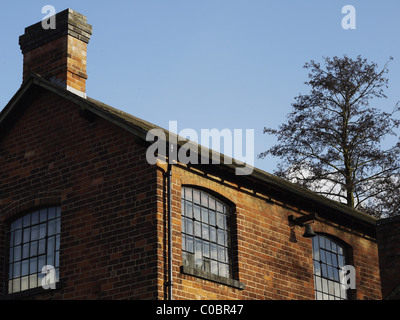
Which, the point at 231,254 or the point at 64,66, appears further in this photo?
the point at 64,66

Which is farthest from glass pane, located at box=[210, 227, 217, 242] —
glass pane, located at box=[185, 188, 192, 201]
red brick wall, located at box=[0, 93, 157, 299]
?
red brick wall, located at box=[0, 93, 157, 299]

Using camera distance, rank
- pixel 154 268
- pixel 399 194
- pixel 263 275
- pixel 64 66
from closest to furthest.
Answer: pixel 154 268 → pixel 263 275 → pixel 64 66 → pixel 399 194

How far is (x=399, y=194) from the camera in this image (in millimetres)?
28312

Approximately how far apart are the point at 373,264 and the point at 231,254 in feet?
17.8

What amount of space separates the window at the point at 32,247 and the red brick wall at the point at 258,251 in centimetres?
285

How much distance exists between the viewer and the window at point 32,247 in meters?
16.0

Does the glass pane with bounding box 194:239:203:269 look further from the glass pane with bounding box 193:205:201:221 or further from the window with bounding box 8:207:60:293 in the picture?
the window with bounding box 8:207:60:293

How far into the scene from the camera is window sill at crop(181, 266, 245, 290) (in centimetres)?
1469

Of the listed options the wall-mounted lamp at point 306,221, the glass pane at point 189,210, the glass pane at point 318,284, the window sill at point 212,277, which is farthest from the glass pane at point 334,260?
the glass pane at point 189,210

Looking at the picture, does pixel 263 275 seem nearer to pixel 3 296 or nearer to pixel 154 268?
pixel 154 268

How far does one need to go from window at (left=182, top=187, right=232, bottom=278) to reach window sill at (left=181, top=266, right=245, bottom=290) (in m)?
0.19

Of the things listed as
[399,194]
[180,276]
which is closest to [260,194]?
[180,276]

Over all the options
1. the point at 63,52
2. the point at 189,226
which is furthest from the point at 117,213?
the point at 63,52

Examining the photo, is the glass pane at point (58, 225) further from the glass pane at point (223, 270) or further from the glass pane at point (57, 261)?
the glass pane at point (223, 270)
